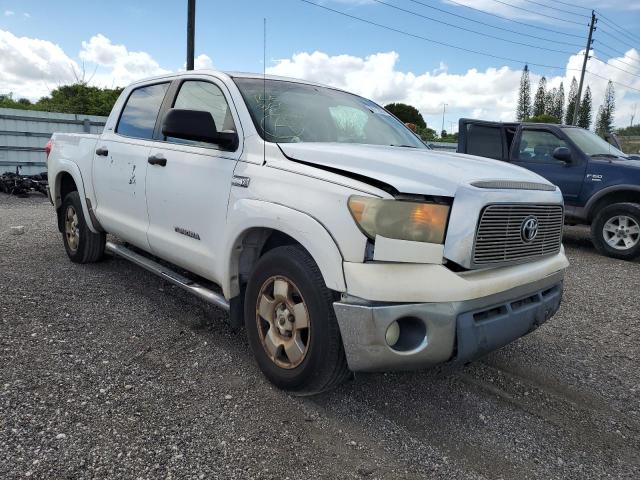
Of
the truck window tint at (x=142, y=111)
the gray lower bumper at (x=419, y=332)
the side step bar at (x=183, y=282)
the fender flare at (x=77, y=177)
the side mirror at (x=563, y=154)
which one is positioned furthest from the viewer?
the side mirror at (x=563, y=154)

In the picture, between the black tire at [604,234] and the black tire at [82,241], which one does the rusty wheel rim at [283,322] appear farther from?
the black tire at [604,234]

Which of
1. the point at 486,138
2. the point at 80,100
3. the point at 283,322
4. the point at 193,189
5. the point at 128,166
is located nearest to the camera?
the point at 283,322

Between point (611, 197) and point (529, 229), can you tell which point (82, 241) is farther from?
point (611, 197)

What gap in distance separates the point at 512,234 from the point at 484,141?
6411mm

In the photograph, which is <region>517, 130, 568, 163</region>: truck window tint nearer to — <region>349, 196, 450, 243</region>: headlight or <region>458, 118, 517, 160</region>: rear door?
<region>458, 118, 517, 160</region>: rear door

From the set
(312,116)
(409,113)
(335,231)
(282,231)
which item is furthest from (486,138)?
(409,113)

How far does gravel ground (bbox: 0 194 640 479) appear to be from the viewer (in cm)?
232

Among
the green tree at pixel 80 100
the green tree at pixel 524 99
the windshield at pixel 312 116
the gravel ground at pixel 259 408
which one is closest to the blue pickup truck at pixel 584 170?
the gravel ground at pixel 259 408

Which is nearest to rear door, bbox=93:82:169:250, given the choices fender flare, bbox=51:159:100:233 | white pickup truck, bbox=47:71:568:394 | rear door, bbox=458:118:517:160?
white pickup truck, bbox=47:71:568:394

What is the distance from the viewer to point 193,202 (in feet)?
A: 11.0

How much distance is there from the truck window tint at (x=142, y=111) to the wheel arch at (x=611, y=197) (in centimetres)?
634

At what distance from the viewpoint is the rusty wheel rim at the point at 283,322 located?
2641 mm

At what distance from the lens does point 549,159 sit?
7.98 m

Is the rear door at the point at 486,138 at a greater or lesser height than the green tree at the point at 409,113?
lesser
